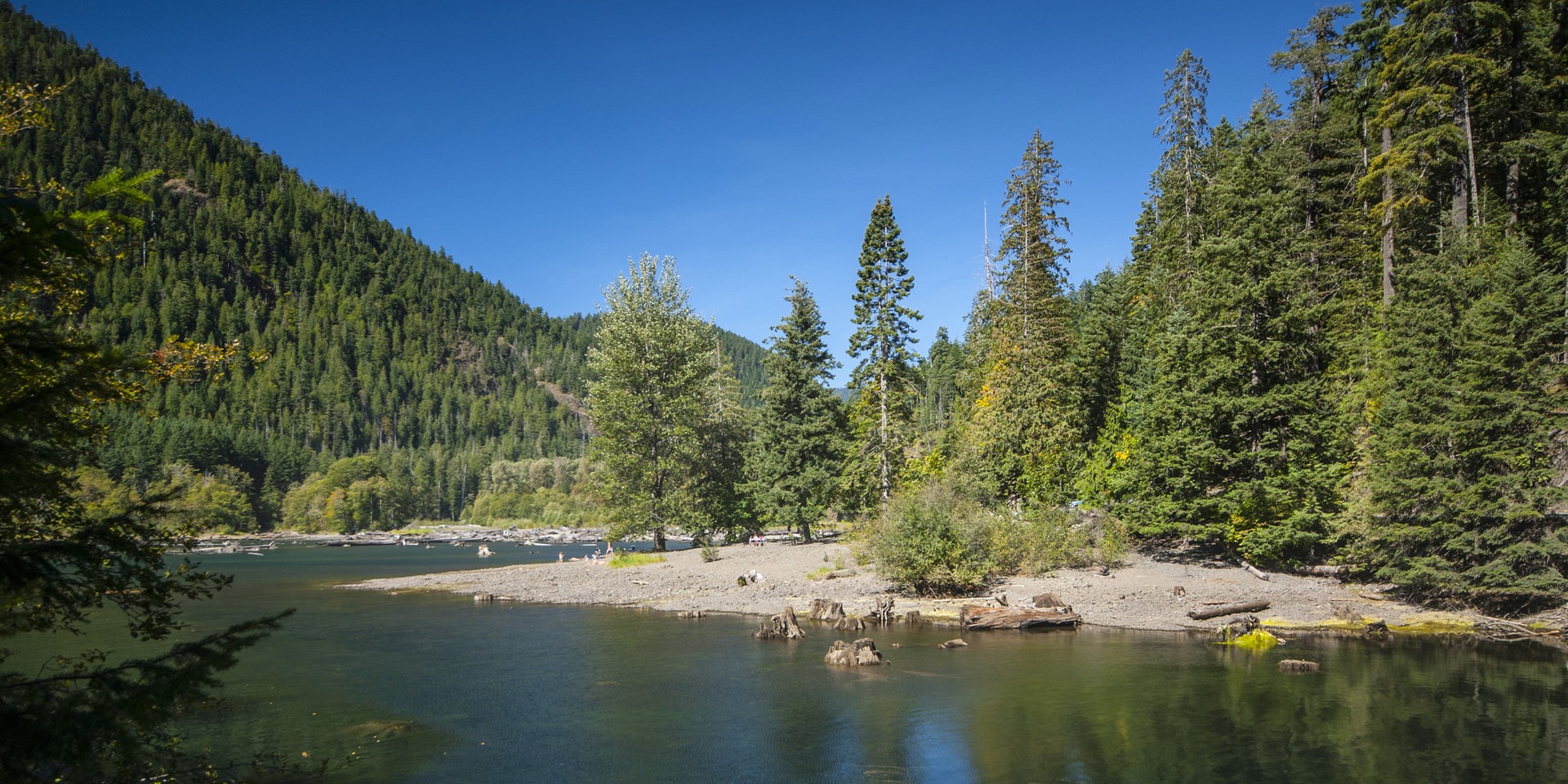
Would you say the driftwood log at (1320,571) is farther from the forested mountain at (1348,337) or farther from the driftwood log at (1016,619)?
the driftwood log at (1016,619)

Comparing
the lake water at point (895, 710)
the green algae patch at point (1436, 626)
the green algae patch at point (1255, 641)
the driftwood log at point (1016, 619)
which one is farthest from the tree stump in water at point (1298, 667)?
the driftwood log at point (1016, 619)

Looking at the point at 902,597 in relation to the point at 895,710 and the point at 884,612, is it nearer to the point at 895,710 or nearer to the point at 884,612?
the point at 884,612

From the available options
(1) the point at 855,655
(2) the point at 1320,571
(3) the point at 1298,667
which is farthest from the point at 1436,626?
(1) the point at 855,655

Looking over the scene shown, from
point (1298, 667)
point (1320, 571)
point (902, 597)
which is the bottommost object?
point (1298, 667)

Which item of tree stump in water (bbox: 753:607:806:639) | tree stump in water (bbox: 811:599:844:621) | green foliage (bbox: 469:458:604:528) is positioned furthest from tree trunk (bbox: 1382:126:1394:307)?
green foliage (bbox: 469:458:604:528)

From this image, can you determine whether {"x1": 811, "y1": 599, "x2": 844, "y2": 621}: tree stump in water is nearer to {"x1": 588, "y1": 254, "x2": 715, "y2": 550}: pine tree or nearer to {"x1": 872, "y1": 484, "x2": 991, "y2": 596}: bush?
{"x1": 872, "y1": 484, "x2": 991, "y2": 596}: bush

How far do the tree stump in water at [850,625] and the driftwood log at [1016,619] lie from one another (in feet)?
10.8

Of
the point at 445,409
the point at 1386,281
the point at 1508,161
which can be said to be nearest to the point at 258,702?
the point at 1386,281

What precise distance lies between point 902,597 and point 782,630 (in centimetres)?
708

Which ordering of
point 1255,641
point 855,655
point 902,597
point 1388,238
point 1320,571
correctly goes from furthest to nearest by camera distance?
point 1388,238 < point 902,597 < point 1320,571 < point 1255,641 < point 855,655

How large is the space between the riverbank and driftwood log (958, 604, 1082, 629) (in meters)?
1.22

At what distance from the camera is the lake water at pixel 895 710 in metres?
13.6

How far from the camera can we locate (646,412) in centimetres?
4369

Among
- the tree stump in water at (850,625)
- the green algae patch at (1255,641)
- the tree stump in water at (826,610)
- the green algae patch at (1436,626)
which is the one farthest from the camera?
the tree stump in water at (826,610)
